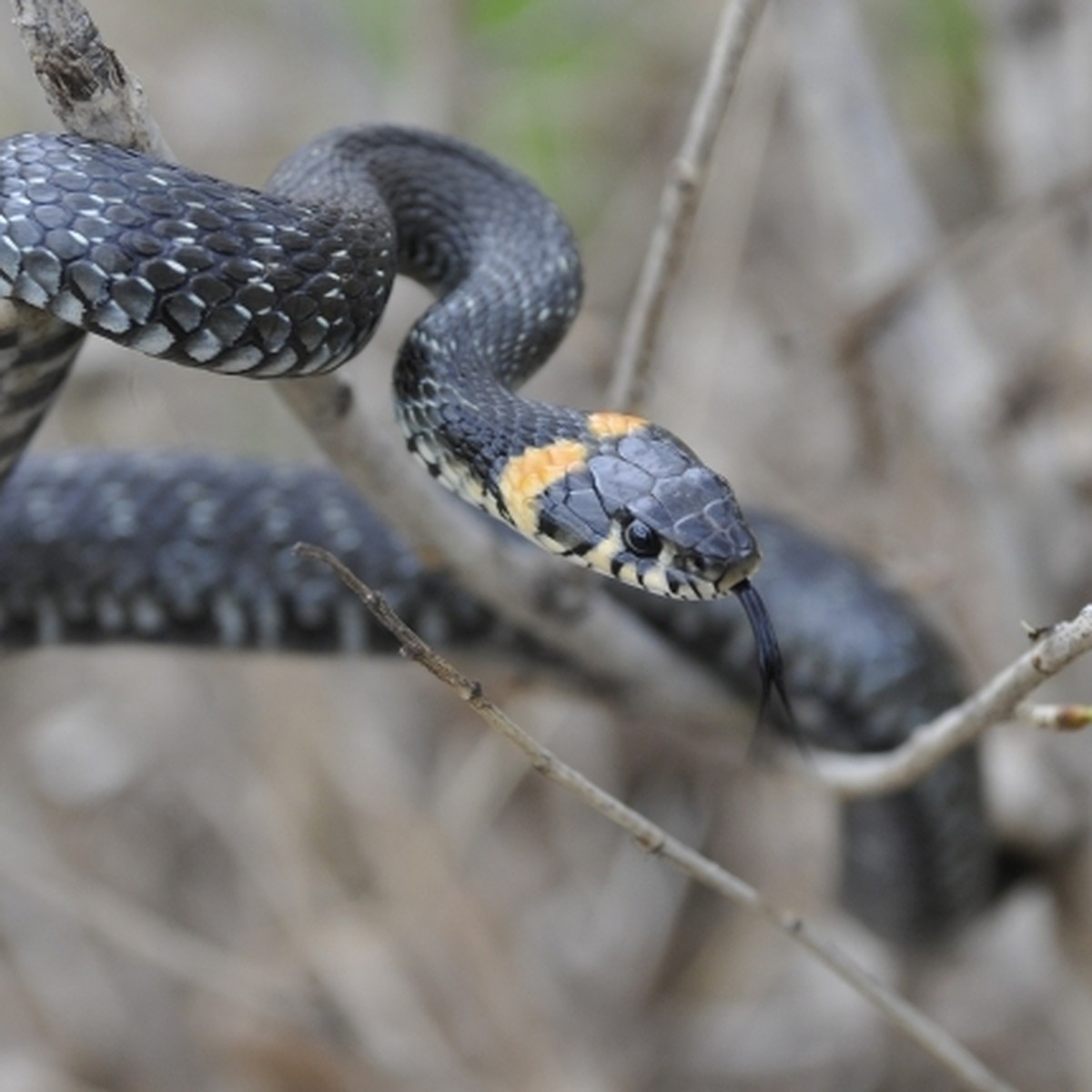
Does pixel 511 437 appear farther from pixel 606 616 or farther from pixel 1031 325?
pixel 1031 325

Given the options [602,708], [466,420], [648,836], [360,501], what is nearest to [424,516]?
[466,420]

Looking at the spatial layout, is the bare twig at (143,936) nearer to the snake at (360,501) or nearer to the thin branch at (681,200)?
the snake at (360,501)

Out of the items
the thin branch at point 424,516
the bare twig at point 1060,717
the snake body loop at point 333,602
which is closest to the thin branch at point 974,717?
the bare twig at point 1060,717

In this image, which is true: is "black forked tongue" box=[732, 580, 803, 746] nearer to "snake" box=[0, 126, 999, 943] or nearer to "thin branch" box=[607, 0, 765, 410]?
"snake" box=[0, 126, 999, 943]

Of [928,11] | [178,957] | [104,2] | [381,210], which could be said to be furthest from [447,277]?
[104,2]

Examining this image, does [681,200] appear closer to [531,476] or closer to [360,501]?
[531,476]
